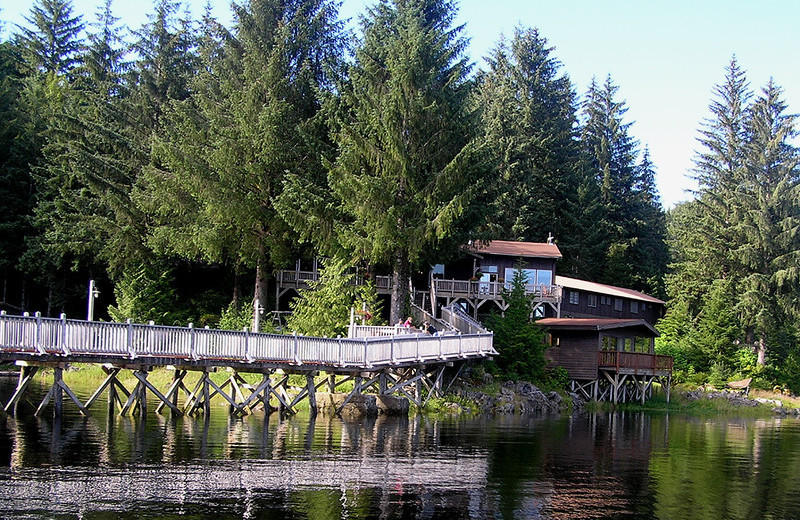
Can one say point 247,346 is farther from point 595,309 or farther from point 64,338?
point 595,309

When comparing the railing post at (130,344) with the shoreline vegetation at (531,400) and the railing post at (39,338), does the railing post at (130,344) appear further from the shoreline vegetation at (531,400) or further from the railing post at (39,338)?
the shoreline vegetation at (531,400)

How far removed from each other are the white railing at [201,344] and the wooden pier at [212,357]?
26 millimetres

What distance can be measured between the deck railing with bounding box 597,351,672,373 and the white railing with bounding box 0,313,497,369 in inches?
536

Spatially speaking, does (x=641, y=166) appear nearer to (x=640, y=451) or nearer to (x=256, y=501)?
(x=640, y=451)

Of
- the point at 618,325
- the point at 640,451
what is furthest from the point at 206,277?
the point at 640,451

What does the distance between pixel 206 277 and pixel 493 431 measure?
29471mm

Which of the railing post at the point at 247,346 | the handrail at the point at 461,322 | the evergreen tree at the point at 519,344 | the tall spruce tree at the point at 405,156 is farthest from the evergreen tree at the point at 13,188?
the railing post at the point at 247,346

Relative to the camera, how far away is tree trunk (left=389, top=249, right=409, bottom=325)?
41156 mm

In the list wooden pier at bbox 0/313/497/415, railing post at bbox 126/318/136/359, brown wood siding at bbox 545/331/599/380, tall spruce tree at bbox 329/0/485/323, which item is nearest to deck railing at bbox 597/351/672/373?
brown wood siding at bbox 545/331/599/380

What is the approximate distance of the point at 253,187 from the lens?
43.5 meters

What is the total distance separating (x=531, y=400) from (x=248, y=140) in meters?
18.5

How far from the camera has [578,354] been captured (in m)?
45.4

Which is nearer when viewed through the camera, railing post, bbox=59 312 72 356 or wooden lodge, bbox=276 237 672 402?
railing post, bbox=59 312 72 356

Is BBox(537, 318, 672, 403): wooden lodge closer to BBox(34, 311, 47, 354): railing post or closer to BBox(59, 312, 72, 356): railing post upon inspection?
BBox(59, 312, 72, 356): railing post
